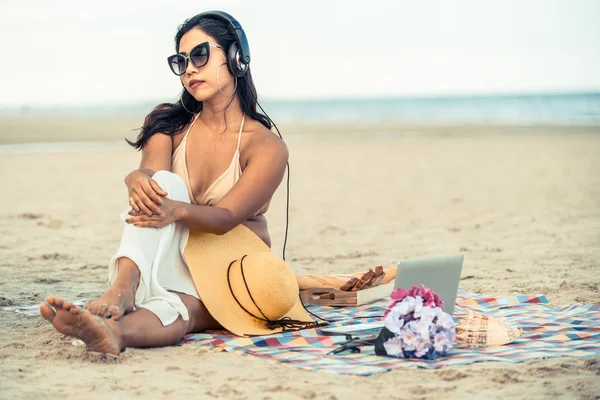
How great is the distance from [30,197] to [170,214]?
7521mm

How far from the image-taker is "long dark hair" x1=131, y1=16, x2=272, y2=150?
430 centimetres

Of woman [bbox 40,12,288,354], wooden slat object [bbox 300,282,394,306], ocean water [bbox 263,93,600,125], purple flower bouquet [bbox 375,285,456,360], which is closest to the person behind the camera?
purple flower bouquet [bbox 375,285,456,360]

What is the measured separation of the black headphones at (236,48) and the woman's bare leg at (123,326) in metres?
1.11

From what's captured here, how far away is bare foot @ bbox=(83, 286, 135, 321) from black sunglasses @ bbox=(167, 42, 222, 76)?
1.13 meters

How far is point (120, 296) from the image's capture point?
3645 mm

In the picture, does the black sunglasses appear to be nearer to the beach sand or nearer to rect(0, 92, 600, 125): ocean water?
the beach sand

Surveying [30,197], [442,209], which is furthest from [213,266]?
[30,197]

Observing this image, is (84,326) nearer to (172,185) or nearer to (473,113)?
(172,185)

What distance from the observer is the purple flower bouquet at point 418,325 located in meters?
3.53

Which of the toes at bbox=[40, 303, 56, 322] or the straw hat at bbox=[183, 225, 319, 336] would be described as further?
the straw hat at bbox=[183, 225, 319, 336]

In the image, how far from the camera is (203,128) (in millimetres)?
4453

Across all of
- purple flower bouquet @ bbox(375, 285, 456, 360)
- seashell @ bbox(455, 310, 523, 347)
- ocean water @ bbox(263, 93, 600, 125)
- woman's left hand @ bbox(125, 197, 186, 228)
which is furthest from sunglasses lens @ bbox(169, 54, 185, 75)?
Result: ocean water @ bbox(263, 93, 600, 125)

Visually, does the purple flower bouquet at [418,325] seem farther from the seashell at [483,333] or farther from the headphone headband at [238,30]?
the headphone headband at [238,30]

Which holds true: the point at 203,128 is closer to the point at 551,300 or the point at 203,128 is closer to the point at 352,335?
the point at 352,335
